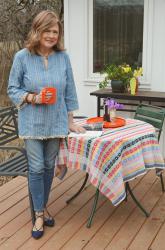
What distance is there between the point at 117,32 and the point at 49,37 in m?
2.43

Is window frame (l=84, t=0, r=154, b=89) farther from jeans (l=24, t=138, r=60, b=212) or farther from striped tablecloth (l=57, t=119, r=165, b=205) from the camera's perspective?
jeans (l=24, t=138, r=60, b=212)

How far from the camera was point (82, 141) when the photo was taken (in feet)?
9.52

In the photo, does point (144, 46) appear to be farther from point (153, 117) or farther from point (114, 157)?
point (114, 157)

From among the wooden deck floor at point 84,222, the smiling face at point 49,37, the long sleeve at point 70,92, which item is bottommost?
the wooden deck floor at point 84,222

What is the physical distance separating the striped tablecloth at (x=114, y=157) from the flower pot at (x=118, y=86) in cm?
147


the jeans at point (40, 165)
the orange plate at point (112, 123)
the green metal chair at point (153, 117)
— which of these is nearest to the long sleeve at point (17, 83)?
the jeans at point (40, 165)

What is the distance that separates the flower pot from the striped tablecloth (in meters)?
1.47

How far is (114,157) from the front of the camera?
2.79 metres

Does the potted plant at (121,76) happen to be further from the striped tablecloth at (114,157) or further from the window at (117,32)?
the striped tablecloth at (114,157)

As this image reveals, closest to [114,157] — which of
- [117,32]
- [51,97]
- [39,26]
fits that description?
[51,97]

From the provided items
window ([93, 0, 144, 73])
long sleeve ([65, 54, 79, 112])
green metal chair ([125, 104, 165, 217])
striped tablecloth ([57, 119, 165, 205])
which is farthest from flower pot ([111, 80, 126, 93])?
long sleeve ([65, 54, 79, 112])

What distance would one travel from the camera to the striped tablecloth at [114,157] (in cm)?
280

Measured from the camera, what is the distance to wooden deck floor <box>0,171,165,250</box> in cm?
275

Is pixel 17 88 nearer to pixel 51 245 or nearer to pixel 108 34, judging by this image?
pixel 51 245
